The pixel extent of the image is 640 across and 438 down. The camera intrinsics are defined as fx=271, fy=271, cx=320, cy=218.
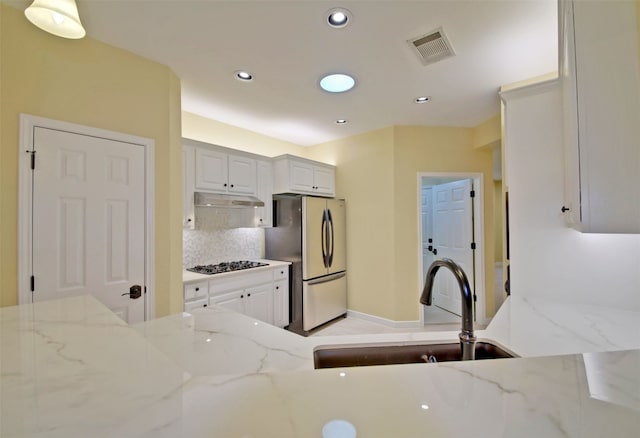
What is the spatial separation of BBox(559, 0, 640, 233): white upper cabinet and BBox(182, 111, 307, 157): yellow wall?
3.18 metres

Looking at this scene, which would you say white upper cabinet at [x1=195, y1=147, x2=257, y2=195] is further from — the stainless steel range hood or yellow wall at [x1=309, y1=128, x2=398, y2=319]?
yellow wall at [x1=309, y1=128, x2=398, y2=319]

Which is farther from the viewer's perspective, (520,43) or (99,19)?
(520,43)

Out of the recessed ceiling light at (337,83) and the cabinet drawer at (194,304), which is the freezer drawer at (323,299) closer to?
the cabinet drawer at (194,304)

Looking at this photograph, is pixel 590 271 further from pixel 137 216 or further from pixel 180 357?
pixel 137 216

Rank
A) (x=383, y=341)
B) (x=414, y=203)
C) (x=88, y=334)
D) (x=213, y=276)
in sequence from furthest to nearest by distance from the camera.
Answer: (x=414, y=203) < (x=213, y=276) < (x=383, y=341) < (x=88, y=334)

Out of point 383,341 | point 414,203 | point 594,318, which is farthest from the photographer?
point 414,203

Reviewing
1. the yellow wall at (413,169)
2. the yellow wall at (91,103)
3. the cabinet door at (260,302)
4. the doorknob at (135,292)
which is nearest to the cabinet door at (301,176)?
the yellow wall at (413,169)

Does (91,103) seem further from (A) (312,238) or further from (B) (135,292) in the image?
(A) (312,238)

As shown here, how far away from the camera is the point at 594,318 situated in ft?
4.42

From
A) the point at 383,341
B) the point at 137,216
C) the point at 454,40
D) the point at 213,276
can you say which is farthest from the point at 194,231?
the point at 454,40

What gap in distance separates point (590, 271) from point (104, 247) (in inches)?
121

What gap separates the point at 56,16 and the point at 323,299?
10.7 ft

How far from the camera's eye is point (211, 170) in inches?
114

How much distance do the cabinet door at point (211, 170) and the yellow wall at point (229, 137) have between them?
426 millimetres
